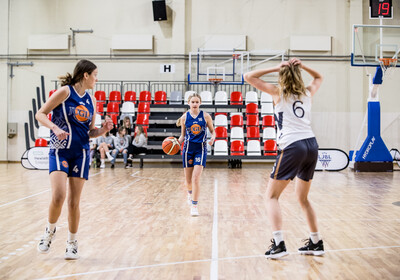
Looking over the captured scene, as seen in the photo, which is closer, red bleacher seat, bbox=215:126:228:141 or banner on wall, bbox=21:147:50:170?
banner on wall, bbox=21:147:50:170

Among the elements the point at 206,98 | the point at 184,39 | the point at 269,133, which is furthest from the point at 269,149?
the point at 184,39

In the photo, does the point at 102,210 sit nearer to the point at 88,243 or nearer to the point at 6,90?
the point at 88,243

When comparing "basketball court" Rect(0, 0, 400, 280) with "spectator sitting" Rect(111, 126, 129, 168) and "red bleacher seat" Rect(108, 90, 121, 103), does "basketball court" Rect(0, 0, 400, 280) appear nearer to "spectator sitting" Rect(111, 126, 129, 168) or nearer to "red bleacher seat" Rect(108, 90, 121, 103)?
"red bleacher seat" Rect(108, 90, 121, 103)

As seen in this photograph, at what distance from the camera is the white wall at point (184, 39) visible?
52.4 ft

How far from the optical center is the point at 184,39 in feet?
52.7

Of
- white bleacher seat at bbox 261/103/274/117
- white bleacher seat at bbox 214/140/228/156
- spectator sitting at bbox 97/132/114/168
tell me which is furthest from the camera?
white bleacher seat at bbox 261/103/274/117

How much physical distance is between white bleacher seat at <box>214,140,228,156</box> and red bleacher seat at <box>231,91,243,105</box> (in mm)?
2293

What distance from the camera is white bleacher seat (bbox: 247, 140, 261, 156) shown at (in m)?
13.7

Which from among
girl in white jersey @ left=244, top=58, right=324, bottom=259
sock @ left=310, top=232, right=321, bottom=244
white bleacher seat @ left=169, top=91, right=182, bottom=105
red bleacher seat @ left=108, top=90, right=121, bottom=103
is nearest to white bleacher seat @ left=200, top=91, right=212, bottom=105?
white bleacher seat @ left=169, top=91, right=182, bottom=105

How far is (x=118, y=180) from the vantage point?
9711 millimetres

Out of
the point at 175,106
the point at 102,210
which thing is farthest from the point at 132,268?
the point at 175,106

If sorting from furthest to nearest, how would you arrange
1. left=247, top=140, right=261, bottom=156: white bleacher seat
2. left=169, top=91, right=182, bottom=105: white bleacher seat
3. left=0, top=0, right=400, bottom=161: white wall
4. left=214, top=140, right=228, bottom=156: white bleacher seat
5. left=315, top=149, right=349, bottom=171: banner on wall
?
left=0, top=0, right=400, bottom=161: white wall, left=169, top=91, right=182, bottom=105: white bleacher seat, left=247, top=140, right=261, bottom=156: white bleacher seat, left=214, top=140, right=228, bottom=156: white bleacher seat, left=315, top=149, right=349, bottom=171: banner on wall

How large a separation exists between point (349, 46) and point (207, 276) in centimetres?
1501

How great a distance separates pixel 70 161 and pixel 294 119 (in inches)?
72.7
